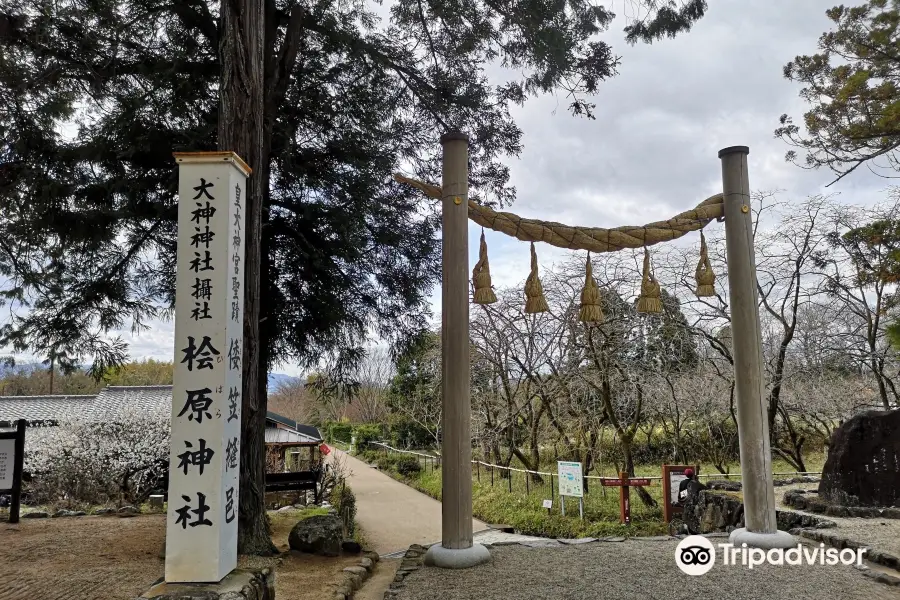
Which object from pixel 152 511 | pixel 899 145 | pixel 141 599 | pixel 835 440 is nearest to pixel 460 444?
pixel 141 599

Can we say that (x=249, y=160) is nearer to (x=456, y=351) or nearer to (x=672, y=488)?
(x=456, y=351)

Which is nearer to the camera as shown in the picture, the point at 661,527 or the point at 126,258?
the point at 126,258

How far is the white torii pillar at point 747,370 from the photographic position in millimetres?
4289

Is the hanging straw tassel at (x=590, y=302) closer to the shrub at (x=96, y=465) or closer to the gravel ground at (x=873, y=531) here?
the gravel ground at (x=873, y=531)

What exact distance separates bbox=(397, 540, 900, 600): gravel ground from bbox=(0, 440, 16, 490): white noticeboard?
6584 millimetres

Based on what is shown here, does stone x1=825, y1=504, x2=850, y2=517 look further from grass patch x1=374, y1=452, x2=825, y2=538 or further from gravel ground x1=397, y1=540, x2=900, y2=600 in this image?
gravel ground x1=397, y1=540, x2=900, y2=600

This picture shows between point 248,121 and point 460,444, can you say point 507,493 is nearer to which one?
point 460,444

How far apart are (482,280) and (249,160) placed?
7.24ft

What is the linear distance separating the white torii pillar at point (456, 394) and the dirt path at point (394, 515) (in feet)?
13.6

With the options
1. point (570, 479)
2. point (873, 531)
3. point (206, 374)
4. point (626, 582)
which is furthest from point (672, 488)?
point (206, 374)

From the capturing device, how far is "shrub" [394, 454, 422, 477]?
1612 centimetres

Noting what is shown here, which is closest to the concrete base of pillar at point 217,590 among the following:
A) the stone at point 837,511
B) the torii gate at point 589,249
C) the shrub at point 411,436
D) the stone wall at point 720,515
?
the torii gate at point 589,249

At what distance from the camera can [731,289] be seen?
4.67 metres

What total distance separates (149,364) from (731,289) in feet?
98.9
